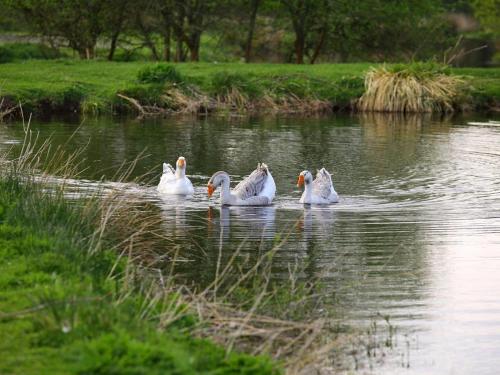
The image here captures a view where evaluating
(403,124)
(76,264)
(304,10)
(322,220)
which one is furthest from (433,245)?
(304,10)

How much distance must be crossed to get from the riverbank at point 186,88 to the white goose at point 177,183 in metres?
11.6

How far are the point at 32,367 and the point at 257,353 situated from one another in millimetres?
2154

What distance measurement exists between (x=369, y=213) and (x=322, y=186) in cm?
154

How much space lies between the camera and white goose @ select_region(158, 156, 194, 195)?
1980 cm

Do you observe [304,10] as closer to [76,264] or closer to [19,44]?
[19,44]

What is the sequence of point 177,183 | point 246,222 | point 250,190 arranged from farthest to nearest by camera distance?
1. point 177,183
2. point 250,190
3. point 246,222

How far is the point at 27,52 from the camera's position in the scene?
4378cm

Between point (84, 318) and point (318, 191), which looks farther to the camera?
point (318, 191)

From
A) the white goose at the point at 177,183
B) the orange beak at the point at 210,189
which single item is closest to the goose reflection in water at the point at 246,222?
the orange beak at the point at 210,189

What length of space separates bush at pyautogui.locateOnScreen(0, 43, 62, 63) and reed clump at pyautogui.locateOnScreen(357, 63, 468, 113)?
1412 centimetres

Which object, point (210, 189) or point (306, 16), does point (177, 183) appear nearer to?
point (210, 189)

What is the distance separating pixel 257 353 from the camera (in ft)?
30.6

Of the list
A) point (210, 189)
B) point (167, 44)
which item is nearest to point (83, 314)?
point (210, 189)

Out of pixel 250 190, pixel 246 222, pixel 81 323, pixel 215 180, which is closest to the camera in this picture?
pixel 81 323
